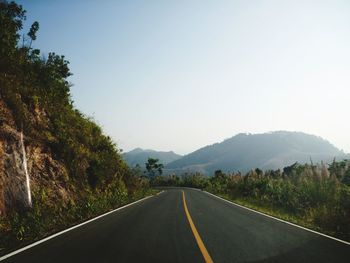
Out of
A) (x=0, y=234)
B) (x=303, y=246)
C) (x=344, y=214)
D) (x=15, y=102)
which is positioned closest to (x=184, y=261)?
(x=303, y=246)

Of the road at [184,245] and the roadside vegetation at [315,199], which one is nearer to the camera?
the road at [184,245]

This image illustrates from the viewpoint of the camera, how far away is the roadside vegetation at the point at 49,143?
435 inches

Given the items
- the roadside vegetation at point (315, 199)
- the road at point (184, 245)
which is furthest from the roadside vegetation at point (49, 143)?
Answer: the roadside vegetation at point (315, 199)

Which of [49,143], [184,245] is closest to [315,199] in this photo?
[184,245]

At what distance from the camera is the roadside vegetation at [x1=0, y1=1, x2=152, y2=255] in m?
11.0

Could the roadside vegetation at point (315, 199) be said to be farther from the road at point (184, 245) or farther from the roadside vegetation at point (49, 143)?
the roadside vegetation at point (49, 143)

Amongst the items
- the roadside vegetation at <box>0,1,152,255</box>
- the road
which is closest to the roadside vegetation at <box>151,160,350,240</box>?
the road

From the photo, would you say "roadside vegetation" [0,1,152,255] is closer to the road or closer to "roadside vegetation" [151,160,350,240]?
the road

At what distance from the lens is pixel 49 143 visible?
54.4 feet

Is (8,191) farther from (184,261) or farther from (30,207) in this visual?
(184,261)

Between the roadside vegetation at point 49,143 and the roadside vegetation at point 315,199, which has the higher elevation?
the roadside vegetation at point 49,143

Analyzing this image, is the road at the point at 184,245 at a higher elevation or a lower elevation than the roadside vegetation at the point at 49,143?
lower

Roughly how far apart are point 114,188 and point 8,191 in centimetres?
1281

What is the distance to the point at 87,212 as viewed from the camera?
47.6 ft
